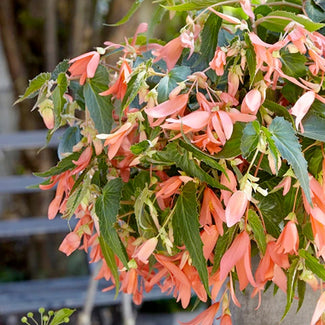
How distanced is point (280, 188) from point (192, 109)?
9cm

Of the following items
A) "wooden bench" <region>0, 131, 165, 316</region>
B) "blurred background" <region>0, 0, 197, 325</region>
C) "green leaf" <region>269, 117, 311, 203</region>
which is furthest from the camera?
"blurred background" <region>0, 0, 197, 325</region>

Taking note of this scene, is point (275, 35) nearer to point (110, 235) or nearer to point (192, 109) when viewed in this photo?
point (192, 109)

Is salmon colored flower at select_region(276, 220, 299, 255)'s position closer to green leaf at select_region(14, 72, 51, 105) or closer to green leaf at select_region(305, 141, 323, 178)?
green leaf at select_region(305, 141, 323, 178)

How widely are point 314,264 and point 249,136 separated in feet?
0.36

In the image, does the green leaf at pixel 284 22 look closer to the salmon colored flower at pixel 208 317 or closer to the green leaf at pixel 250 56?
the green leaf at pixel 250 56

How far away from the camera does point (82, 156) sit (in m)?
0.49

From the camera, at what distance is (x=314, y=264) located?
43 cm

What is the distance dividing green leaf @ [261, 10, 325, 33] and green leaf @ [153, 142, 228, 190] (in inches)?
4.8

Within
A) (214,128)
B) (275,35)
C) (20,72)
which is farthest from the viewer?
(20,72)

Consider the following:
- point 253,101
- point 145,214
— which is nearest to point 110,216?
point 145,214

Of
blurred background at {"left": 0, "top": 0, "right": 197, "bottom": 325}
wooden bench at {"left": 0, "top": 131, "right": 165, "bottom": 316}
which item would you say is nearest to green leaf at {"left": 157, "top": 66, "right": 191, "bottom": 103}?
wooden bench at {"left": 0, "top": 131, "right": 165, "bottom": 316}

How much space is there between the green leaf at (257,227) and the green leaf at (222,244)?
23mm

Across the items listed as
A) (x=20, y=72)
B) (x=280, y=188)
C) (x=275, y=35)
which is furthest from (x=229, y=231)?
(x=20, y=72)

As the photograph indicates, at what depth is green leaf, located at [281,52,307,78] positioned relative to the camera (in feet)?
1.51
